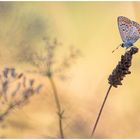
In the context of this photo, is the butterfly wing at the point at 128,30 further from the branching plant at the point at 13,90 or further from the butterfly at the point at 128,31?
the branching plant at the point at 13,90

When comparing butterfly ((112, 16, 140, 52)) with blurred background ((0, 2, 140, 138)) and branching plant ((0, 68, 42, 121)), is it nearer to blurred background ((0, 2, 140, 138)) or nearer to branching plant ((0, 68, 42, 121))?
blurred background ((0, 2, 140, 138))

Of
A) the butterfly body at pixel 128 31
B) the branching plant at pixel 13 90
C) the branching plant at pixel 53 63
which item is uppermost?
the butterfly body at pixel 128 31

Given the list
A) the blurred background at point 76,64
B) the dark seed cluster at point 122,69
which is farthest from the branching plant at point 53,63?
the dark seed cluster at point 122,69

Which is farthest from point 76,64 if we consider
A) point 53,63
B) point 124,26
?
point 124,26

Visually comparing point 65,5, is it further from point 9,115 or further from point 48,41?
point 9,115

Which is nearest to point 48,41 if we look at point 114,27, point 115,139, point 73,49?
point 73,49

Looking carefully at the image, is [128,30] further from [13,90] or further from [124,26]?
[13,90]

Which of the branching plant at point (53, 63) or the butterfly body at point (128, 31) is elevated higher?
the butterfly body at point (128, 31)
